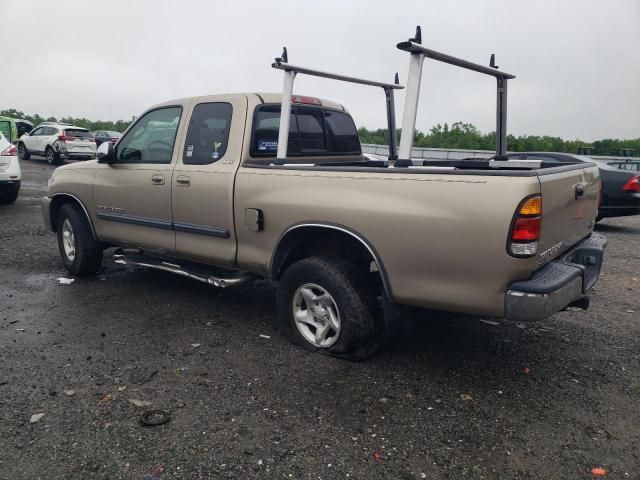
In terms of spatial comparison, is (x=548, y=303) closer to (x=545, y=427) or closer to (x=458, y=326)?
(x=545, y=427)

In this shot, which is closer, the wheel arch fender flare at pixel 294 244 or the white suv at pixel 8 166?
the wheel arch fender flare at pixel 294 244

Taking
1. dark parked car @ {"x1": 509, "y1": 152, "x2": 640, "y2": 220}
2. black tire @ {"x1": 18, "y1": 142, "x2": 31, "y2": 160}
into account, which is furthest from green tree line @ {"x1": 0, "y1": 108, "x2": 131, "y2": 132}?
dark parked car @ {"x1": 509, "y1": 152, "x2": 640, "y2": 220}

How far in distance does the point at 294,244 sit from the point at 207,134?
1357 millimetres

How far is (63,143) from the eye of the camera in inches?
857

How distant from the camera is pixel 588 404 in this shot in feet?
11.3

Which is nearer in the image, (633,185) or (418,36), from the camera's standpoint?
(418,36)

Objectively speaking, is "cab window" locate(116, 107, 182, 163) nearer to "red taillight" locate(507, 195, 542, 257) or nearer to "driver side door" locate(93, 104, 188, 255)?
"driver side door" locate(93, 104, 188, 255)

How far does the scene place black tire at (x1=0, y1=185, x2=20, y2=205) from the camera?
11.8 meters

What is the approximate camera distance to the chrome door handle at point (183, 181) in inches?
188

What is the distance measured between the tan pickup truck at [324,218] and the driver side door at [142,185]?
0.6 inches

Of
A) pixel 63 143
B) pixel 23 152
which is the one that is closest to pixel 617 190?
pixel 63 143

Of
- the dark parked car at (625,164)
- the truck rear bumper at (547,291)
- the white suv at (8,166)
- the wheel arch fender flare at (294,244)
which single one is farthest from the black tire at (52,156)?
the truck rear bumper at (547,291)

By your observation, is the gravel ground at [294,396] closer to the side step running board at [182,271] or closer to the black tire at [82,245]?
the side step running board at [182,271]

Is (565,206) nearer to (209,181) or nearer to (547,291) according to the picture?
(547,291)
